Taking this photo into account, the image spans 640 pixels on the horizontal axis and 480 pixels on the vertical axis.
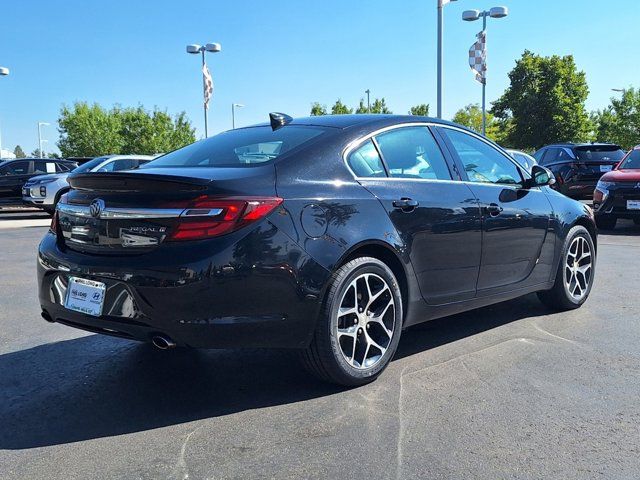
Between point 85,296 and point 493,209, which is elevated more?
point 493,209

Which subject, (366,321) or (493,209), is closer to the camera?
(366,321)

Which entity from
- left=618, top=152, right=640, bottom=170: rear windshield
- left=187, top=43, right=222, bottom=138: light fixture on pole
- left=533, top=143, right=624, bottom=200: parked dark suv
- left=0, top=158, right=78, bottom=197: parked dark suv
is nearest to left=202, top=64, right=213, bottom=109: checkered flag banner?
left=187, top=43, right=222, bottom=138: light fixture on pole

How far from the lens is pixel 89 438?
2883mm

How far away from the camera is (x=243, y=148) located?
3787 mm

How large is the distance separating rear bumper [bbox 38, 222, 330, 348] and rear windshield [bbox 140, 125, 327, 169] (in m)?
0.62

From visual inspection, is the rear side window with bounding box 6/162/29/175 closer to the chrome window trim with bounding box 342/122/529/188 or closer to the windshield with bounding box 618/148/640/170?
the windshield with bounding box 618/148/640/170

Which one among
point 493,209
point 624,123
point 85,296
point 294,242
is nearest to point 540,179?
point 493,209

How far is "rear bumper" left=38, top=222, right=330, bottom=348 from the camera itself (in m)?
2.93

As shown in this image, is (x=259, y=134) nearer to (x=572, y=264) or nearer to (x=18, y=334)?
(x=18, y=334)

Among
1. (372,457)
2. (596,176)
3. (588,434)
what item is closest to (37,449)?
(372,457)

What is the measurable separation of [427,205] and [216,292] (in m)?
1.53

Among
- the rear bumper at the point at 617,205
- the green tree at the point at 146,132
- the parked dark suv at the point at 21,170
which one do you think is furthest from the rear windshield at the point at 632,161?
the green tree at the point at 146,132

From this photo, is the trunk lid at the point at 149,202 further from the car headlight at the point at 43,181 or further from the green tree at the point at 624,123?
the green tree at the point at 624,123

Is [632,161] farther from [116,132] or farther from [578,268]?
[116,132]
